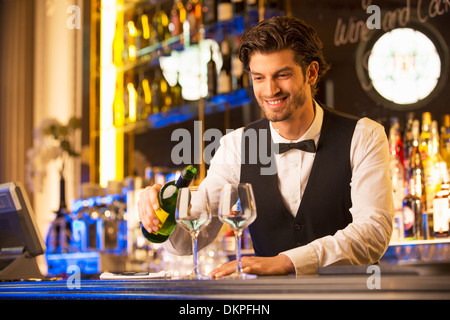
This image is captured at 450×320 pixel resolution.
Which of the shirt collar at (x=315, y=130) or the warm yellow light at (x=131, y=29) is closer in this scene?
the shirt collar at (x=315, y=130)

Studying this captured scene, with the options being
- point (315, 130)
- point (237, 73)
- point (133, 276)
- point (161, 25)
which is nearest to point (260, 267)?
point (133, 276)

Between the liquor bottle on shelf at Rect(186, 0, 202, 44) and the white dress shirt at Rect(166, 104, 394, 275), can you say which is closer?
the white dress shirt at Rect(166, 104, 394, 275)

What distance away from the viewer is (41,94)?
5500 mm

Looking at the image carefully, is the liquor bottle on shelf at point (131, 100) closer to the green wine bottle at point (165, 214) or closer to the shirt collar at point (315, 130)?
the shirt collar at point (315, 130)

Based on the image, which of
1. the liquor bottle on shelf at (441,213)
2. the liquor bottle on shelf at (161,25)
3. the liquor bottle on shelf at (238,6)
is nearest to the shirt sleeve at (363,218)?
the liquor bottle on shelf at (441,213)

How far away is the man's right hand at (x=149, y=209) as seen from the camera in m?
1.73

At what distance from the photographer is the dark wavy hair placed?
197 cm

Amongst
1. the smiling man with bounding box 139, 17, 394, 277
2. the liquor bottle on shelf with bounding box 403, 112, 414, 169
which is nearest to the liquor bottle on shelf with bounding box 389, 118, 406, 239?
the liquor bottle on shelf with bounding box 403, 112, 414, 169

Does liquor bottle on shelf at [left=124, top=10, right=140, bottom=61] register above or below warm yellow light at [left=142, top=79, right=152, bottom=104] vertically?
above

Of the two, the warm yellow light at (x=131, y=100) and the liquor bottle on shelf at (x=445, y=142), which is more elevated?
the warm yellow light at (x=131, y=100)

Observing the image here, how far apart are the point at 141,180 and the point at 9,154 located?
1748 mm

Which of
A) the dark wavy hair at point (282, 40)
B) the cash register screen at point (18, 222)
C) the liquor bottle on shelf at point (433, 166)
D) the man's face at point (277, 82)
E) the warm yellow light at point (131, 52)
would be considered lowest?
the cash register screen at point (18, 222)

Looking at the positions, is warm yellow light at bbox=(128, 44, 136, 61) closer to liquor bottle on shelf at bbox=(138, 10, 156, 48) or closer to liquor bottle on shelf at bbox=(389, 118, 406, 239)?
liquor bottle on shelf at bbox=(138, 10, 156, 48)

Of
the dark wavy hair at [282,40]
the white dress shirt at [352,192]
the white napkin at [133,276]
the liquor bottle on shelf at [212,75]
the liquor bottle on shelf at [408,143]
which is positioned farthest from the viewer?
the liquor bottle on shelf at [212,75]
